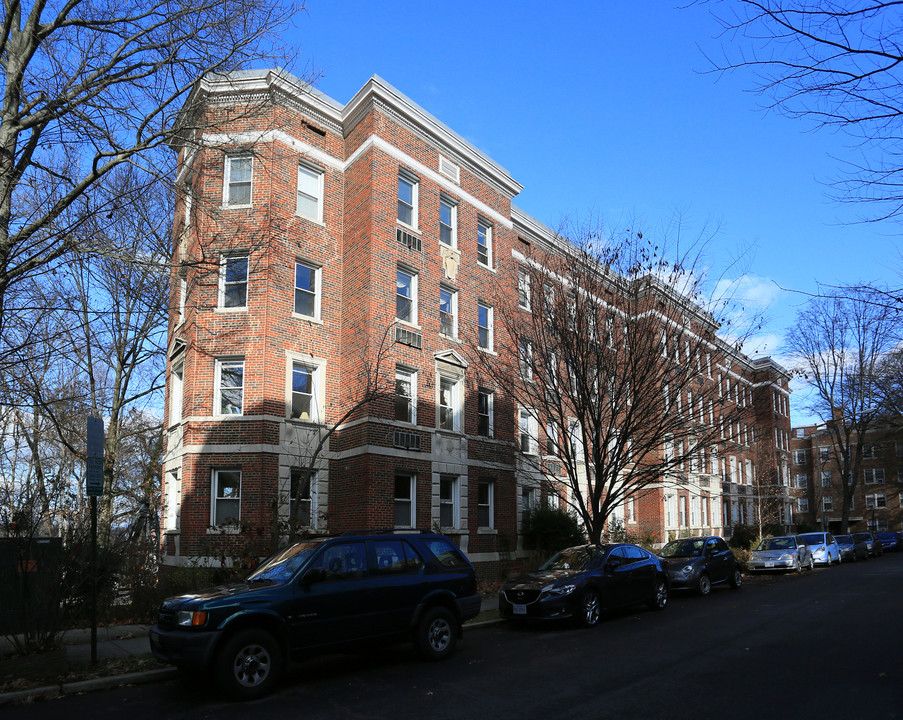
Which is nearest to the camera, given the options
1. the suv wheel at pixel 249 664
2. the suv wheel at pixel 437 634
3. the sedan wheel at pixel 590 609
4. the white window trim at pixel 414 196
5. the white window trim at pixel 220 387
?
the suv wheel at pixel 249 664

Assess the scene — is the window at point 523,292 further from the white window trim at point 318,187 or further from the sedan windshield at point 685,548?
the sedan windshield at point 685,548

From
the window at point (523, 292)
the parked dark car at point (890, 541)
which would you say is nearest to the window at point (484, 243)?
the window at point (523, 292)

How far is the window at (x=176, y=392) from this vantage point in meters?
20.6

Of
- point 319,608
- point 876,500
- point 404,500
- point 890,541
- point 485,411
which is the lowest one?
point 890,541

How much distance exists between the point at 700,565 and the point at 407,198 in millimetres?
14091

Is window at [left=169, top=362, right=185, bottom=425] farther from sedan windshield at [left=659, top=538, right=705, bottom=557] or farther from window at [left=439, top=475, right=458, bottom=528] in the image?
sedan windshield at [left=659, top=538, right=705, bottom=557]

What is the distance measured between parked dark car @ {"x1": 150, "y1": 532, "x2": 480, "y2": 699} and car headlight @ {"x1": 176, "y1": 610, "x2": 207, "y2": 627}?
0.01 meters

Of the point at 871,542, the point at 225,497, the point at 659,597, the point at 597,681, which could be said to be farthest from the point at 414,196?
the point at 871,542

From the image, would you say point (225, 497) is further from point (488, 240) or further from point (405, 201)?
point (488, 240)

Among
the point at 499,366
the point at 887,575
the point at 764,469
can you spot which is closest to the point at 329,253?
the point at 499,366

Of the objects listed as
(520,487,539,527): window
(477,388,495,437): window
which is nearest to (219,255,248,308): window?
(477,388,495,437): window

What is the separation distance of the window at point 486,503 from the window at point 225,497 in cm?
819

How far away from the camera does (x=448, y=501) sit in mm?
21828

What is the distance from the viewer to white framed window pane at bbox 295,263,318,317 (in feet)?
66.7
